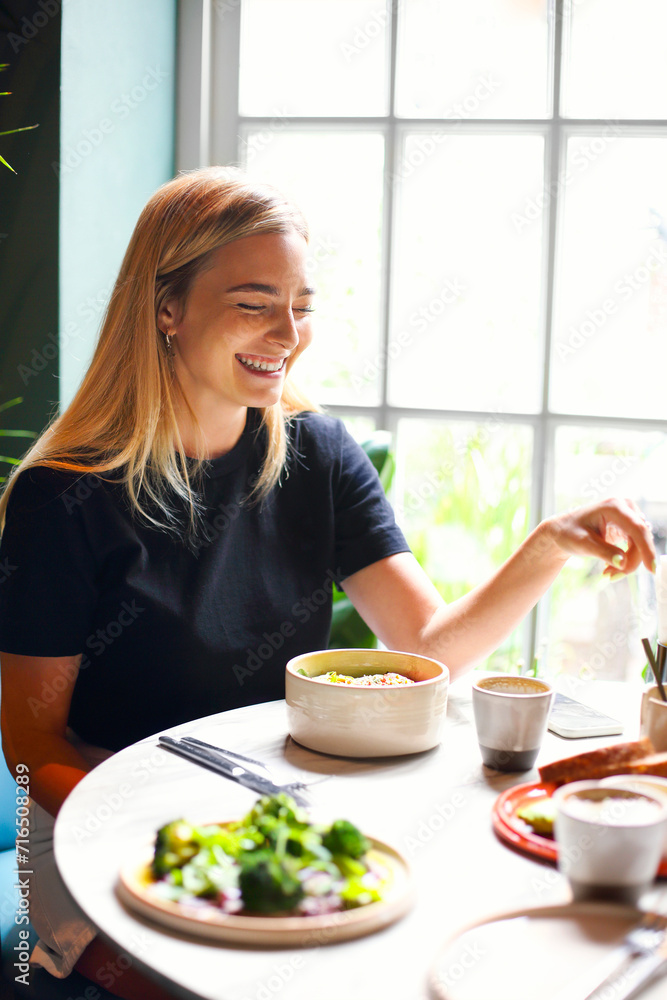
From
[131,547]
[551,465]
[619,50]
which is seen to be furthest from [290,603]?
[619,50]

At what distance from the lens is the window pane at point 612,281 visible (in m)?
2.46

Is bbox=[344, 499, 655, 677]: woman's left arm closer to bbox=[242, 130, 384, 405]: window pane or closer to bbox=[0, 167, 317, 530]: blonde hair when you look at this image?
bbox=[0, 167, 317, 530]: blonde hair

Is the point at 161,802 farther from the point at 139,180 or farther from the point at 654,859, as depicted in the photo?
the point at 139,180

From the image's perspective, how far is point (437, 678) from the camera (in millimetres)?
942

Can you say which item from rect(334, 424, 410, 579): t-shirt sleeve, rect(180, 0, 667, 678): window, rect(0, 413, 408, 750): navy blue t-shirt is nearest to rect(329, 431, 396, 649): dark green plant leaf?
rect(334, 424, 410, 579): t-shirt sleeve

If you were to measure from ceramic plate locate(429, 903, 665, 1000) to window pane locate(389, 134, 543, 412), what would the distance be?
2069 millimetres

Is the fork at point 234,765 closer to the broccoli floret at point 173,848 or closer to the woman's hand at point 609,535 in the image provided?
the broccoli floret at point 173,848

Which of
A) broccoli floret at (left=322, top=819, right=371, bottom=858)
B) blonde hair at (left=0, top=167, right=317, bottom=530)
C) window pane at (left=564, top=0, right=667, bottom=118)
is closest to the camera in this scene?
broccoli floret at (left=322, top=819, right=371, bottom=858)

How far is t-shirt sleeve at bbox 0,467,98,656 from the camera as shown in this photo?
1.18m

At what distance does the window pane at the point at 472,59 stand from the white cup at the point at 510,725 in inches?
82.6

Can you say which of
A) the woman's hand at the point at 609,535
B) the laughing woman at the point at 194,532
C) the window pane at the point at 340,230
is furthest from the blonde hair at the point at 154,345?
the window pane at the point at 340,230

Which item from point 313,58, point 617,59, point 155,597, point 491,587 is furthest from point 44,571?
point 617,59

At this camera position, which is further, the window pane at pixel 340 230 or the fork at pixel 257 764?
the window pane at pixel 340 230

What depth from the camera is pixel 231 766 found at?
2.97 feet
